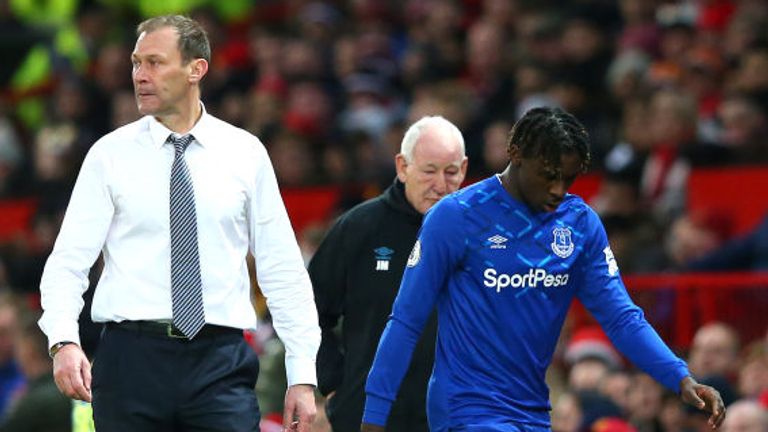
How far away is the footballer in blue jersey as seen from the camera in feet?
20.3

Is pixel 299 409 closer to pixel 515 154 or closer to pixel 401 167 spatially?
pixel 515 154

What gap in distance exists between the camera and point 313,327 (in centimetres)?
648

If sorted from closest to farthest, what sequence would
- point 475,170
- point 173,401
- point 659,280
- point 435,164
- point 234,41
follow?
point 173,401 → point 435,164 → point 659,280 → point 475,170 → point 234,41

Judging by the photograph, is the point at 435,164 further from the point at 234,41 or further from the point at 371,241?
the point at 234,41

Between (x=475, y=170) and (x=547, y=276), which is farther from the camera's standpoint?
(x=475, y=170)

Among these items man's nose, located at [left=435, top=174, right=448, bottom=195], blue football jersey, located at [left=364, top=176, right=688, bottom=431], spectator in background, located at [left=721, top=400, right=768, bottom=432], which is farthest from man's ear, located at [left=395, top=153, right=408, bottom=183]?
spectator in background, located at [left=721, top=400, right=768, bottom=432]

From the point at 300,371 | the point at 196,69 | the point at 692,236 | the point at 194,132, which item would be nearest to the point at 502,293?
the point at 300,371

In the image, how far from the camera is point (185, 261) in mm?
6227

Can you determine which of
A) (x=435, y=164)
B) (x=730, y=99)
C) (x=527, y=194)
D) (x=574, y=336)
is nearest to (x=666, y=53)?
(x=730, y=99)

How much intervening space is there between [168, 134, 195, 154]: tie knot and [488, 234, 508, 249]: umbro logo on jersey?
1.16m

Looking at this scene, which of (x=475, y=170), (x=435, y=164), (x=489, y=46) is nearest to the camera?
(x=435, y=164)

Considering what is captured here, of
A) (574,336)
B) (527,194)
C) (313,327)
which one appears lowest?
(574,336)

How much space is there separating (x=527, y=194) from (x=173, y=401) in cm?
144

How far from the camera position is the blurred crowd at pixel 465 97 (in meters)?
11.5
